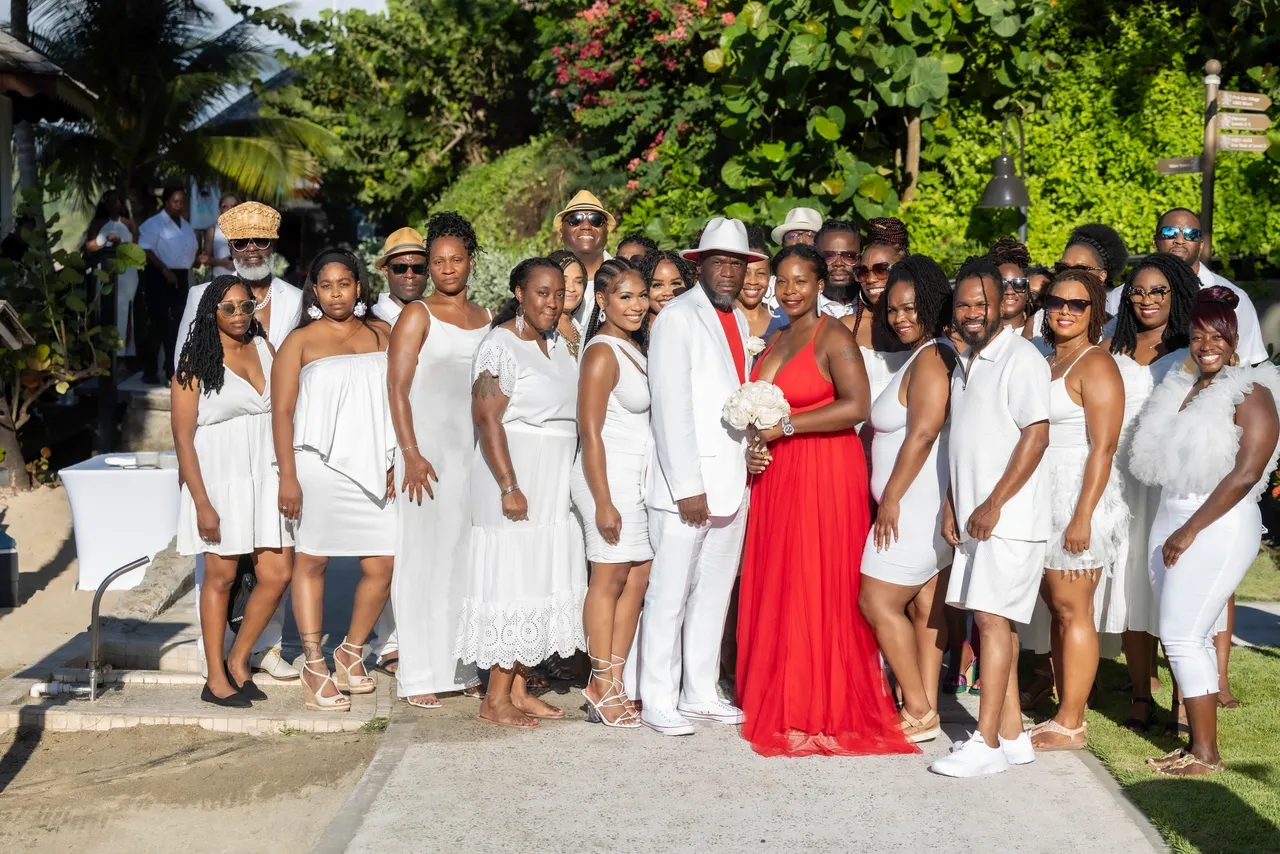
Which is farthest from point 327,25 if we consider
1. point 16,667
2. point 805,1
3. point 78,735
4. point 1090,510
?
point 1090,510

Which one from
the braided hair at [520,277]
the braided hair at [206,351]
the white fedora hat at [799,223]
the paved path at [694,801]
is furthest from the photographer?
the white fedora hat at [799,223]

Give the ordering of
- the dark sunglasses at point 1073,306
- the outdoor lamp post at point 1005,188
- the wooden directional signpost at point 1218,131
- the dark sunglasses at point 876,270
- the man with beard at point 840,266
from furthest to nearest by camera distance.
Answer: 1. the outdoor lamp post at point 1005,188
2. the wooden directional signpost at point 1218,131
3. the man with beard at point 840,266
4. the dark sunglasses at point 876,270
5. the dark sunglasses at point 1073,306

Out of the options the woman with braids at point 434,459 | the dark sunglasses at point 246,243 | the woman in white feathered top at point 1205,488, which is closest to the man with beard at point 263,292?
the dark sunglasses at point 246,243

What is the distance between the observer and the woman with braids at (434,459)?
6254 mm

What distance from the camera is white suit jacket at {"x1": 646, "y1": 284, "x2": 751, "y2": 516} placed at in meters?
5.79

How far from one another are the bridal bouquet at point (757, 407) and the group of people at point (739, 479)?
0.15 feet

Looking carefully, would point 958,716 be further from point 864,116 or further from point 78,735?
point 864,116

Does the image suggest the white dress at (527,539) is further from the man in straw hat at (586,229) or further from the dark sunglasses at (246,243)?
the man in straw hat at (586,229)

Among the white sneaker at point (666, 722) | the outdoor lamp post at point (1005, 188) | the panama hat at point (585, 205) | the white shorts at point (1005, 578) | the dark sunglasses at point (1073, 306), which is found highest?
the outdoor lamp post at point (1005, 188)

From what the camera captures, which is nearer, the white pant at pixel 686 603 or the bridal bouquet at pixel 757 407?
the bridal bouquet at pixel 757 407

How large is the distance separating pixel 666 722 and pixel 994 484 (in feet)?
5.49

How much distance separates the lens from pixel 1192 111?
12.3 meters

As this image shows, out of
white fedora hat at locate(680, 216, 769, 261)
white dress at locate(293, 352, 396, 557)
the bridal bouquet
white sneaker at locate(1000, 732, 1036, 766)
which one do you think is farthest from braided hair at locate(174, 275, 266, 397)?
white sneaker at locate(1000, 732, 1036, 766)

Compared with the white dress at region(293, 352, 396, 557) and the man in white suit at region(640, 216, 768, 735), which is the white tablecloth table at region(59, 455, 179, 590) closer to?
the white dress at region(293, 352, 396, 557)
